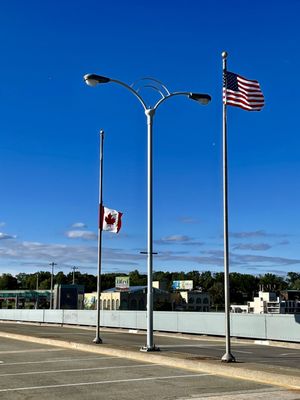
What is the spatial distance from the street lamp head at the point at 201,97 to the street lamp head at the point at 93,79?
2.71 metres

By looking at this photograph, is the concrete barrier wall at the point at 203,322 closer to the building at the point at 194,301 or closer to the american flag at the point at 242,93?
the american flag at the point at 242,93

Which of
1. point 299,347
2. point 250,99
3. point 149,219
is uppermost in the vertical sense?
point 250,99

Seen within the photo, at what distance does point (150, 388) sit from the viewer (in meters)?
10.9

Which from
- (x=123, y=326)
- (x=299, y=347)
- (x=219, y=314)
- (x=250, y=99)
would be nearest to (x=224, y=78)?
(x=250, y=99)

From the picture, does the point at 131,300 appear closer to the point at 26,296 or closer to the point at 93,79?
the point at 26,296

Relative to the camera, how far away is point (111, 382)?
11664 mm

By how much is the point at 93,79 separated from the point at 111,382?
374 inches

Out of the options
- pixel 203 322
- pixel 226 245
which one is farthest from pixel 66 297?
pixel 226 245

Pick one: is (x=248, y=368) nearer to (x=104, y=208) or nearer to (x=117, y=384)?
(x=117, y=384)

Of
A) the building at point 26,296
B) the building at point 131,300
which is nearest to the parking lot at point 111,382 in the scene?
the building at point 26,296

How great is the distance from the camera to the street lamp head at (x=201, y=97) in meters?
17.9

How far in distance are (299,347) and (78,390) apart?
574 inches

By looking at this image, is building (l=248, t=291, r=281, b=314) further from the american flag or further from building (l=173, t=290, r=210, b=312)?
the american flag

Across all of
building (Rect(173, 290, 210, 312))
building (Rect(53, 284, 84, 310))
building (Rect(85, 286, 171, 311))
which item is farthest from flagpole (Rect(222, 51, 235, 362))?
building (Rect(173, 290, 210, 312))
